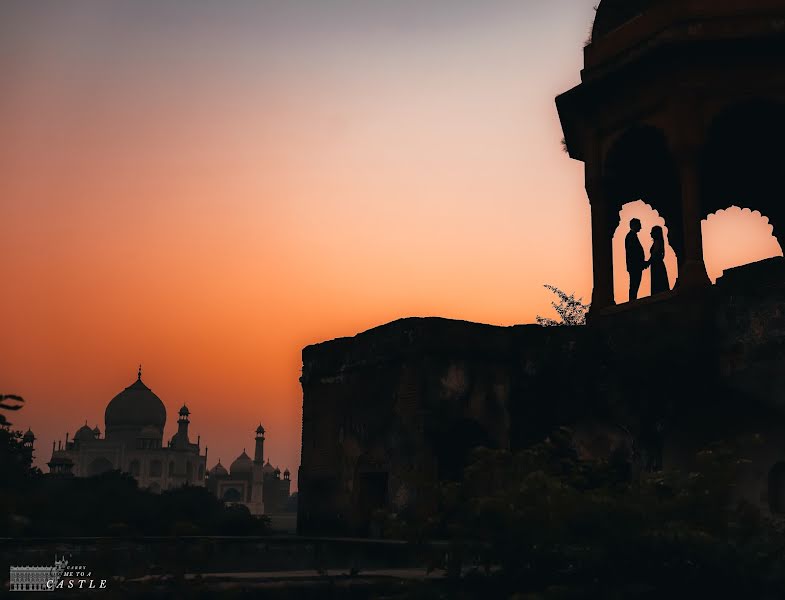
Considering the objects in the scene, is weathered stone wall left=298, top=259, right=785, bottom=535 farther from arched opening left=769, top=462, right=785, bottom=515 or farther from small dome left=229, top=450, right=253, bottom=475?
small dome left=229, top=450, right=253, bottom=475

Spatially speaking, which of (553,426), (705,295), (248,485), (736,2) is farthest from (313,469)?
(248,485)

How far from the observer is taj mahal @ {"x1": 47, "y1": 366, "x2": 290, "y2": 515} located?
73188mm

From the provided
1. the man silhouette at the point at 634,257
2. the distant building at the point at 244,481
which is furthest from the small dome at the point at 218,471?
the man silhouette at the point at 634,257

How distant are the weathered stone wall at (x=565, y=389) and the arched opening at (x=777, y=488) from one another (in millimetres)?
84

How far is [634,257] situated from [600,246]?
0.86 m

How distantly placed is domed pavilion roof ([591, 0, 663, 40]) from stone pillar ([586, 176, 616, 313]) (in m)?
1.85

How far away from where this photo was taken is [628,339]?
905 centimetres

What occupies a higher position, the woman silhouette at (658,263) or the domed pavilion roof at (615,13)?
the domed pavilion roof at (615,13)

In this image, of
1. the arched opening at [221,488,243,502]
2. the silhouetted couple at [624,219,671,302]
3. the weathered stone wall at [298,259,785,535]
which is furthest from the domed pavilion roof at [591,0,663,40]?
the arched opening at [221,488,243,502]

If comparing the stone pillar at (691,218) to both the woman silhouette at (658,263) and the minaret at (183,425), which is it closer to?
the woman silhouette at (658,263)

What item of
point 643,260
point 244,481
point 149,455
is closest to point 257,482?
point 244,481

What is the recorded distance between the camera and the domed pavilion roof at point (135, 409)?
73188 millimetres

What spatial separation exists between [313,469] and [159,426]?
66.9 m

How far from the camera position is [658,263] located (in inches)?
434
